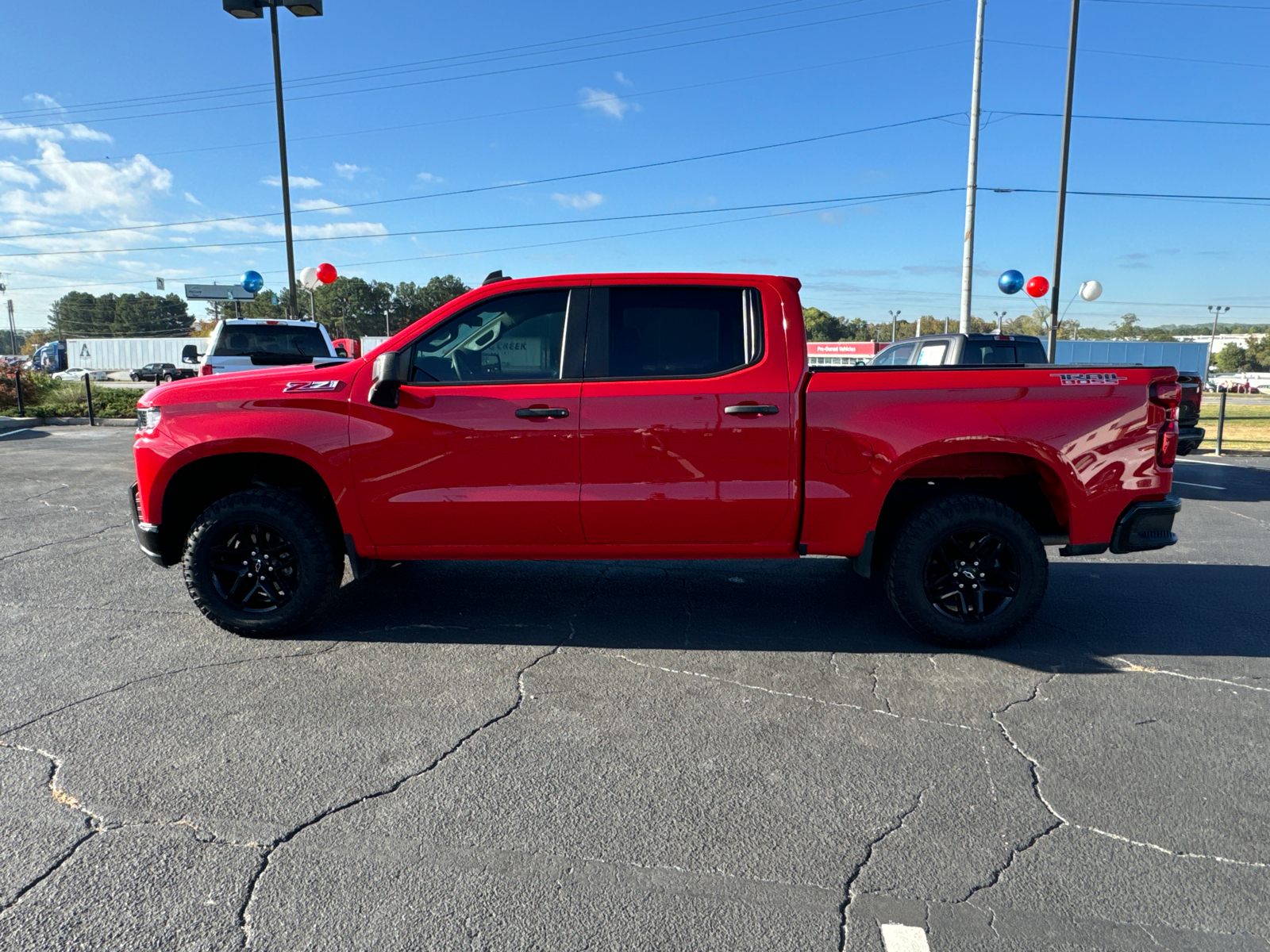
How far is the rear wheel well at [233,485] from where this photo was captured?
4.59m

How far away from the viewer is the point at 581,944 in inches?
87.7

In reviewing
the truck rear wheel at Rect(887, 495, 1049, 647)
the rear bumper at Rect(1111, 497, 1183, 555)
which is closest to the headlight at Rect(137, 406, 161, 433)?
the truck rear wheel at Rect(887, 495, 1049, 647)

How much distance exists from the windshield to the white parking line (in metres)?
11.2

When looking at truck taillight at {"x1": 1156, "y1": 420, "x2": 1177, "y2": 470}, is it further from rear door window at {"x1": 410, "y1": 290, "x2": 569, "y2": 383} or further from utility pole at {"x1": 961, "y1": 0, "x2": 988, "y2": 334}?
utility pole at {"x1": 961, "y1": 0, "x2": 988, "y2": 334}

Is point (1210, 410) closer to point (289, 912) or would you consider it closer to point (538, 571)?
point (538, 571)

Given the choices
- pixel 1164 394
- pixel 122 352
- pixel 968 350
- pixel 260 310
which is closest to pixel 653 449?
pixel 1164 394

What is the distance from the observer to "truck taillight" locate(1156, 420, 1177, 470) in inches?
169

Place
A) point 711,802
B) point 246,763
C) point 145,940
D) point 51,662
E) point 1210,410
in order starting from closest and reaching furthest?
1. point 145,940
2. point 711,802
3. point 246,763
4. point 51,662
5. point 1210,410

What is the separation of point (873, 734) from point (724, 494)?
4.60 ft

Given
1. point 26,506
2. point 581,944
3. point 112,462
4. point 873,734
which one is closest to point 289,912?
point 581,944

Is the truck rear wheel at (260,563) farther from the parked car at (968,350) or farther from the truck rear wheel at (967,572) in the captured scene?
the parked car at (968,350)

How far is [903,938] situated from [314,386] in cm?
370

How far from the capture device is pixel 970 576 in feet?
14.6

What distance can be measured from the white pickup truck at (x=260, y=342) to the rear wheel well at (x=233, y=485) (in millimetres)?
7064
